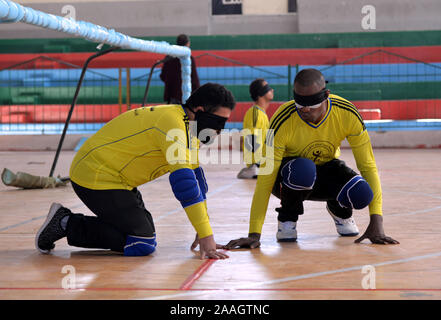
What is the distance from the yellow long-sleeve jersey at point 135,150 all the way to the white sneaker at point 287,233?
0.57 meters

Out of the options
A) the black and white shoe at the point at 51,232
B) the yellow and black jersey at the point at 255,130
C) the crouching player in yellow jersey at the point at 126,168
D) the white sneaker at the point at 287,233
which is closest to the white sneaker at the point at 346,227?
the white sneaker at the point at 287,233

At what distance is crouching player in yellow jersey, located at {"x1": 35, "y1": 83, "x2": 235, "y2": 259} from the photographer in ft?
9.59

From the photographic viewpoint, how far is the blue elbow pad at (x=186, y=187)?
281cm

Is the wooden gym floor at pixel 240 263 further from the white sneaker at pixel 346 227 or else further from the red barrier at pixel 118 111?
the red barrier at pixel 118 111

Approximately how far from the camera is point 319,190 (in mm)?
3432

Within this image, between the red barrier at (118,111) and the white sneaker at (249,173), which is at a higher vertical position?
the red barrier at (118,111)

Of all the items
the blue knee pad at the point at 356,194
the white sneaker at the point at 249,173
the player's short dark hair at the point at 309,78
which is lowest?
the white sneaker at the point at 249,173

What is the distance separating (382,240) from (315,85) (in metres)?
0.77

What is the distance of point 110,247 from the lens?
309 cm

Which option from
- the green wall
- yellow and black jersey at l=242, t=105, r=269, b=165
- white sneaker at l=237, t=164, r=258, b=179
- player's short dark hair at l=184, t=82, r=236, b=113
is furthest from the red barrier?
player's short dark hair at l=184, t=82, r=236, b=113

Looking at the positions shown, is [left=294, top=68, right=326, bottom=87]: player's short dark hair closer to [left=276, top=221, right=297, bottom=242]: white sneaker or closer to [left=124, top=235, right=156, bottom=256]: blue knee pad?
[left=276, top=221, right=297, bottom=242]: white sneaker

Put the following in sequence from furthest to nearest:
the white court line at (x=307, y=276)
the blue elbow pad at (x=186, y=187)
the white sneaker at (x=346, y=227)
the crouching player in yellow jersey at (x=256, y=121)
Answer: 1. the crouching player in yellow jersey at (x=256, y=121)
2. the white sneaker at (x=346, y=227)
3. the blue elbow pad at (x=186, y=187)
4. the white court line at (x=307, y=276)

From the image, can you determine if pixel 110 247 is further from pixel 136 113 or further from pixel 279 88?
pixel 279 88

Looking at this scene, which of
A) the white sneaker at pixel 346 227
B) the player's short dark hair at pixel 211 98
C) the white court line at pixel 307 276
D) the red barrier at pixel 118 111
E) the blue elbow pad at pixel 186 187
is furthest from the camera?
the red barrier at pixel 118 111
